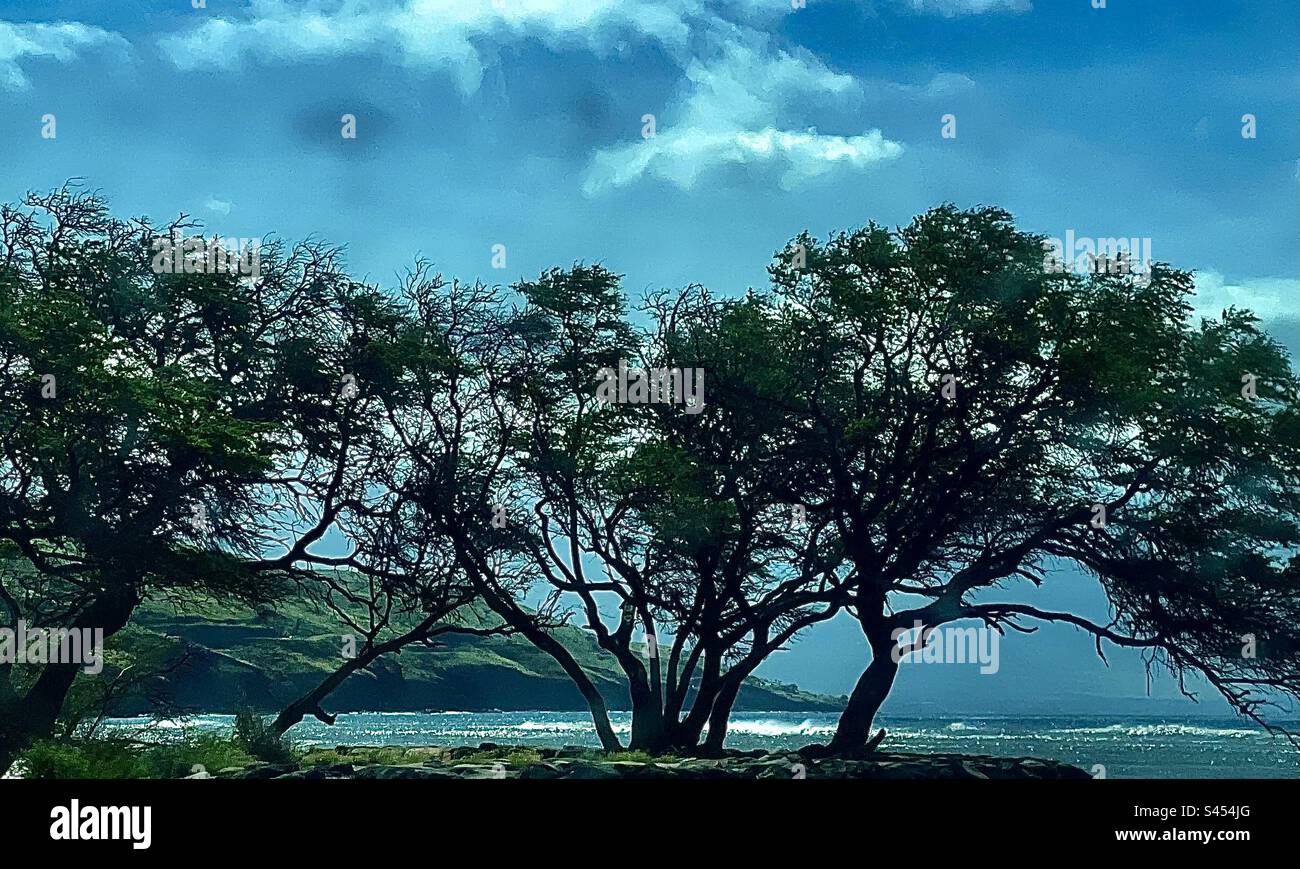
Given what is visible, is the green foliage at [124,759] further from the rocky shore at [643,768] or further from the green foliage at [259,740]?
the green foliage at [259,740]

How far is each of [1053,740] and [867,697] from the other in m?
78.4

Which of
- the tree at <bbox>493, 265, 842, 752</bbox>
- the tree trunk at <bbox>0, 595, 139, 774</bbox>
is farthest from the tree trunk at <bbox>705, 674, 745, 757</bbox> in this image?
the tree trunk at <bbox>0, 595, 139, 774</bbox>

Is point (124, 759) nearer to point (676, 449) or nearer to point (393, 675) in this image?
point (676, 449)

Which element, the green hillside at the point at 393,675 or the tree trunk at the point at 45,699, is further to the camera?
the green hillside at the point at 393,675

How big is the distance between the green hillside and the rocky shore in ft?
296

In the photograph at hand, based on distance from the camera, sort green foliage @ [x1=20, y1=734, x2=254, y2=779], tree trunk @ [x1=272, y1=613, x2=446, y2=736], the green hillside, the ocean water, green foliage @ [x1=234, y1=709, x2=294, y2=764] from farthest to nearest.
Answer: the green hillside → the ocean water → tree trunk @ [x1=272, y1=613, x2=446, y2=736] → green foliage @ [x1=234, y1=709, x2=294, y2=764] → green foliage @ [x1=20, y1=734, x2=254, y2=779]

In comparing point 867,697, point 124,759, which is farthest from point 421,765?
point 867,697

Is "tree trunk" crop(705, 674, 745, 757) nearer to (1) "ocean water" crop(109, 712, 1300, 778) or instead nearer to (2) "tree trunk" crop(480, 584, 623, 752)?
(2) "tree trunk" crop(480, 584, 623, 752)

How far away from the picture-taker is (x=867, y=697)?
30969 millimetres

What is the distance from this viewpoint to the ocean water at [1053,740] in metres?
66.2

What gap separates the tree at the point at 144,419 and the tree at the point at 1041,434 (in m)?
12.3

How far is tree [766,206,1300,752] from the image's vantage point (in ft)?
92.0

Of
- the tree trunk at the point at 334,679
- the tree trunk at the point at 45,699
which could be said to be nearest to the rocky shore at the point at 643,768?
the tree trunk at the point at 334,679
